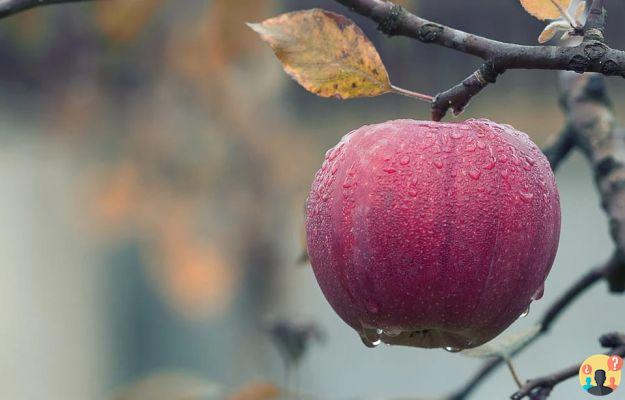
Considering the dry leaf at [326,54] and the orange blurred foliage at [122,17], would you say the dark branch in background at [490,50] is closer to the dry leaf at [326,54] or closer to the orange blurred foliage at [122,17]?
the dry leaf at [326,54]

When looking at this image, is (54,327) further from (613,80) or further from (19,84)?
(613,80)

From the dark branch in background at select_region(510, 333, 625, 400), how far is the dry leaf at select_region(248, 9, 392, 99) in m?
0.18

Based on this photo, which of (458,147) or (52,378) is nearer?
(458,147)

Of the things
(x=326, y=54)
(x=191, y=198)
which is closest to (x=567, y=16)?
(x=326, y=54)

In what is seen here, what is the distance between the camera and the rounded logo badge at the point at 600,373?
1.77ft

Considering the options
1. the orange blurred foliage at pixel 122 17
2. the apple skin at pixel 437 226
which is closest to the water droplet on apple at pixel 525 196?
the apple skin at pixel 437 226

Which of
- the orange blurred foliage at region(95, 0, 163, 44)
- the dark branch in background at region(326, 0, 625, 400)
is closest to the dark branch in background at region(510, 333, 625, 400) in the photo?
the dark branch in background at region(326, 0, 625, 400)

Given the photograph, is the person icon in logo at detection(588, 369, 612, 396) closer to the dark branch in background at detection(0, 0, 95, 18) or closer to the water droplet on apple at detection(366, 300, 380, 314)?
the water droplet on apple at detection(366, 300, 380, 314)

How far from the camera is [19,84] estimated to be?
2951 millimetres

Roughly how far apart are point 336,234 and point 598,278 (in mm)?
311

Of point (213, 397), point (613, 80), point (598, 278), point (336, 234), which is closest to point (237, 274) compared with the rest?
point (613, 80)

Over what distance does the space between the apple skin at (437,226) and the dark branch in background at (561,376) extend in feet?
0.16

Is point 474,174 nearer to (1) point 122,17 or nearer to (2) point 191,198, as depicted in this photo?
(1) point 122,17

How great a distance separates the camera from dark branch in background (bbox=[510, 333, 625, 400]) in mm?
532
